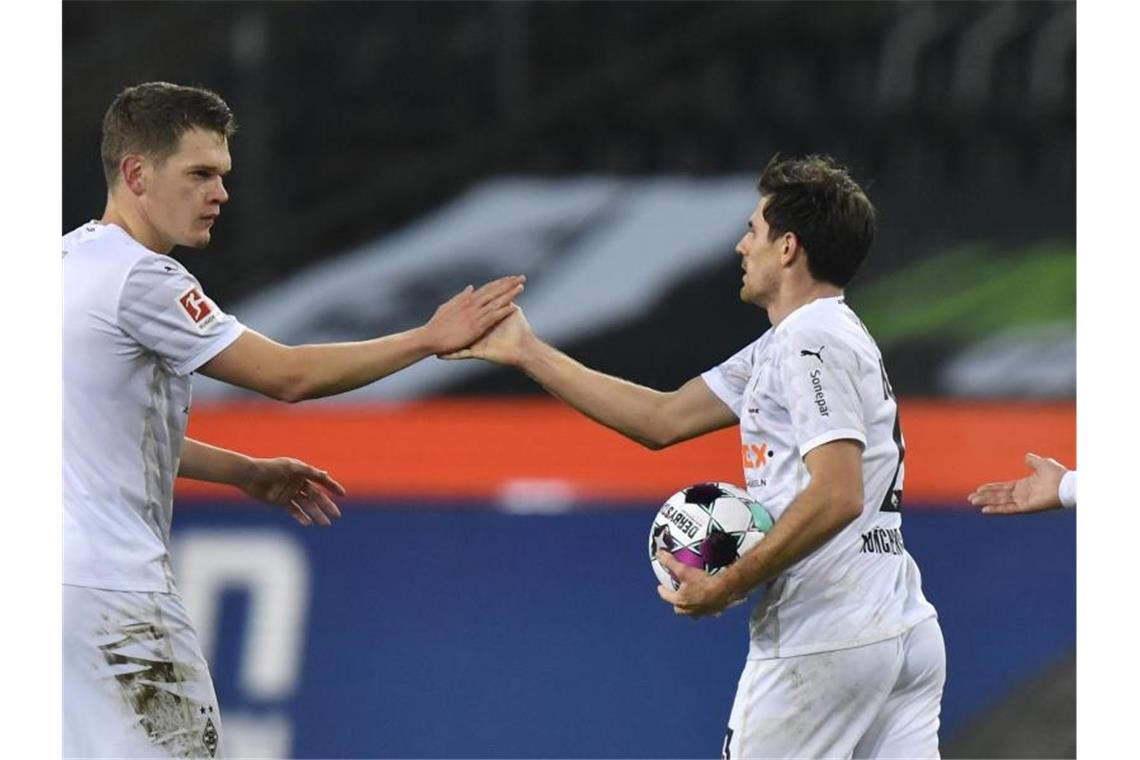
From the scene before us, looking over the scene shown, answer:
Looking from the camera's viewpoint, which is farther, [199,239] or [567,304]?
[567,304]

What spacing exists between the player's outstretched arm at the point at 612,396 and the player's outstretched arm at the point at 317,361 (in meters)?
0.22

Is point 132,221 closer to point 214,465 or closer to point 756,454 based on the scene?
point 214,465

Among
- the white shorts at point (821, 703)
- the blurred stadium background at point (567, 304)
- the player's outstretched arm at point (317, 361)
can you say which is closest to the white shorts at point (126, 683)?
the player's outstretched arm at point (317, 361)

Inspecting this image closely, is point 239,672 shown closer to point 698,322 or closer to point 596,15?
point 698,322

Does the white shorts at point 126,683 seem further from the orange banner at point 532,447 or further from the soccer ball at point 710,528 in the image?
the orange banner at point 532,447

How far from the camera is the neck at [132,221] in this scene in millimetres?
3676

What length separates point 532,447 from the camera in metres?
7.43

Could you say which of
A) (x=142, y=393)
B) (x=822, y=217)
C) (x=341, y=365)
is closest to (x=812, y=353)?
(x=822, y=217)

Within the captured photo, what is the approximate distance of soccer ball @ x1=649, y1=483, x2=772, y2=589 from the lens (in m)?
3.59

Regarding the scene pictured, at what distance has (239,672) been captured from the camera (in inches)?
285

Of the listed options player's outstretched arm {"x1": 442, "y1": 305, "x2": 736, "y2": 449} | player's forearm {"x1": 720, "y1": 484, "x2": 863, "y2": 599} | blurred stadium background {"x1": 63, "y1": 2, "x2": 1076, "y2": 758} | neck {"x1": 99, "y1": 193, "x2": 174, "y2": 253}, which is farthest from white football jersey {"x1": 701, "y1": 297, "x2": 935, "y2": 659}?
blurred stadium background {"x1": 63, "y1": 2, "x2": 1076, "y2": 758}

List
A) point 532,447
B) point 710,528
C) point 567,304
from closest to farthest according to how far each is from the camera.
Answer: point 710,528 < point 532,447 < point 567,304

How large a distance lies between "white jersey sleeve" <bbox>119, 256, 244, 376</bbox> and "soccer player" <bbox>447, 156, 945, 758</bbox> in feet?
3.49

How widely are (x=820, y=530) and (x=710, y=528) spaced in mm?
316
